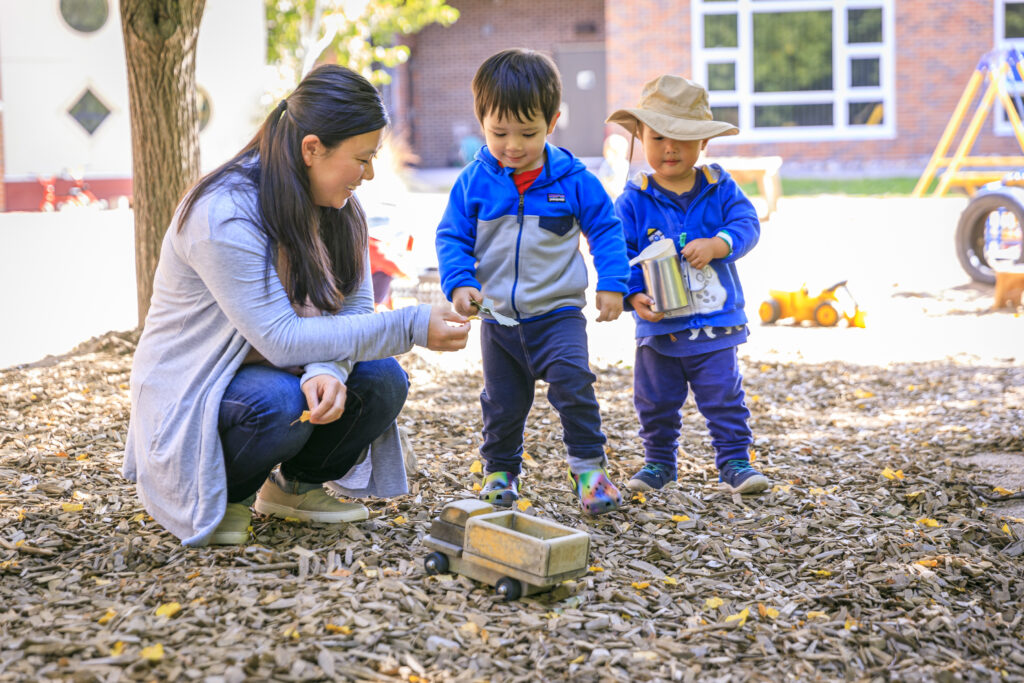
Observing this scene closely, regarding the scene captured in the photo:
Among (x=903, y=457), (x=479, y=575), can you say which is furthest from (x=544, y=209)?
(x=903, y=457)

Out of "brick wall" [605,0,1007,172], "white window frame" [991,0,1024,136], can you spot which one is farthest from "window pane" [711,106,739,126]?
"white window frame" [991,0,1024,136]

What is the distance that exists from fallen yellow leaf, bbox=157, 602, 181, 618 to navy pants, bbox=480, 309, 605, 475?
136 cm

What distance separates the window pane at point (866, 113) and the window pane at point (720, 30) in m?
2.68

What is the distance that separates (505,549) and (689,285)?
1448 mm

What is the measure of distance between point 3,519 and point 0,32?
14.5 meters

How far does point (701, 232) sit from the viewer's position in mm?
3895

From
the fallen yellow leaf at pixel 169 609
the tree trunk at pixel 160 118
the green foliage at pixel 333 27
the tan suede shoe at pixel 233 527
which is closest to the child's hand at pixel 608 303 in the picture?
the tan suede shoe at pixel 233 527

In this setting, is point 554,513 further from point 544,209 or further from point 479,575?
point 544,209

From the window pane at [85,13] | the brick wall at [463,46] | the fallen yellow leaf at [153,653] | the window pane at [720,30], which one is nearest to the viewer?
the fallen yellow leaf at [153,653]

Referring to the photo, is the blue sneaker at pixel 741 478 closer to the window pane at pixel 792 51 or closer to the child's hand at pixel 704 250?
the child's hand at pixel 704 250

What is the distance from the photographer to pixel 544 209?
352 cm

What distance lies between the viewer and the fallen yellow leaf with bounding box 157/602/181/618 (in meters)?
2.59

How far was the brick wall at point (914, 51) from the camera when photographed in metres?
19.8

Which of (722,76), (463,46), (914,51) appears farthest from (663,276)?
(463,46)
